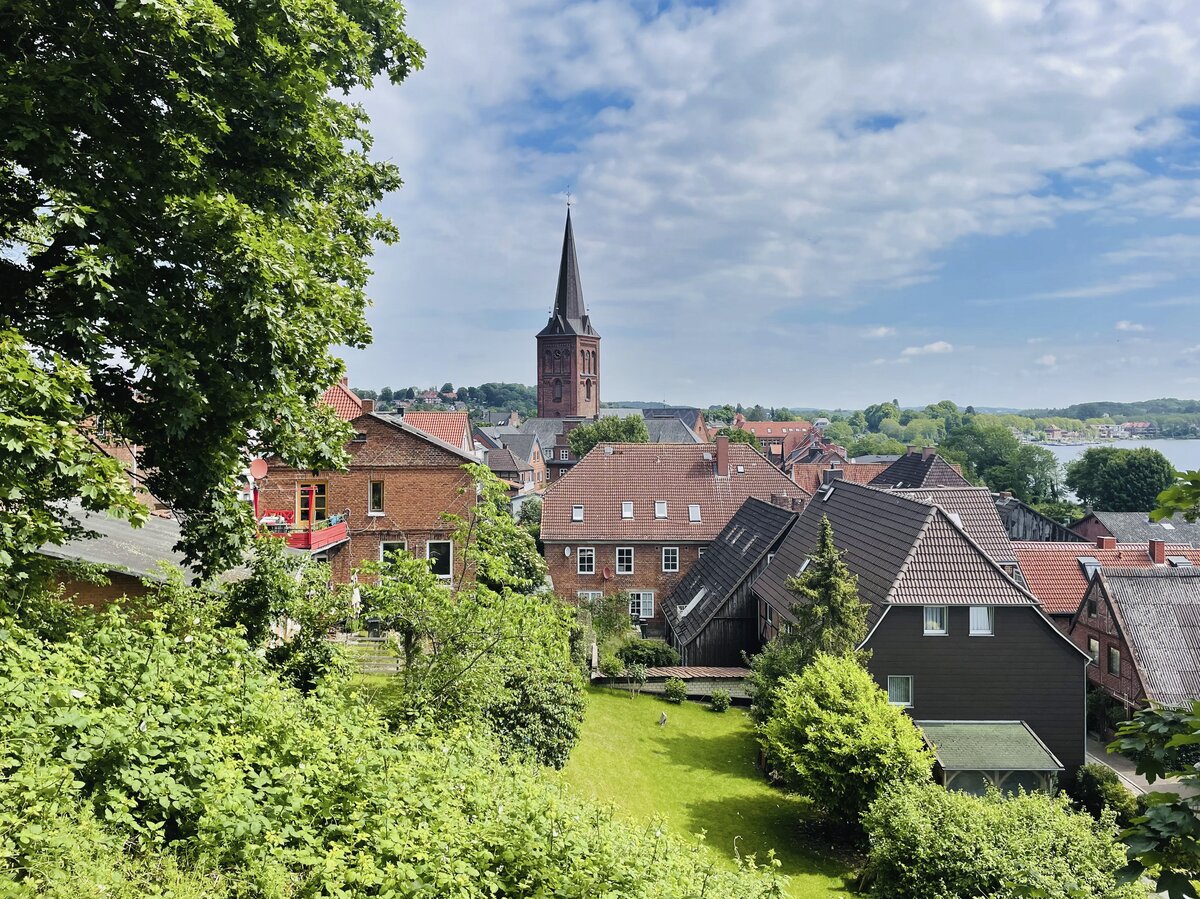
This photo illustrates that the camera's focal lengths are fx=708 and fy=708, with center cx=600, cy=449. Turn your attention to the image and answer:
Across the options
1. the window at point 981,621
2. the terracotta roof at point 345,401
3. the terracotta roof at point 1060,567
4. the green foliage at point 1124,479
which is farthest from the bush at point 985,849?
the green foliage at point 1124,479

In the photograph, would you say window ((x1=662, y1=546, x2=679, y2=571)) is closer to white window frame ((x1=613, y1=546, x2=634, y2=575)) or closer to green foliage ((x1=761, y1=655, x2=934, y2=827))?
white window frame ((x1=613, y1=546, x2=634, y2=575))

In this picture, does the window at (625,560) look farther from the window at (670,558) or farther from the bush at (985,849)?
the bush at (985,849)

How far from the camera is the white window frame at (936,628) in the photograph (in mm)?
20844

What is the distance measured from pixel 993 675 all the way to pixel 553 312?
80216 mm

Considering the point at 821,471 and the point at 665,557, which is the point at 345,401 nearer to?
the point at 665,557

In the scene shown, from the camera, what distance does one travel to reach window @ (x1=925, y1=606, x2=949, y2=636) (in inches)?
821

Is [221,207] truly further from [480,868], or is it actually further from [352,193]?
[480,868]

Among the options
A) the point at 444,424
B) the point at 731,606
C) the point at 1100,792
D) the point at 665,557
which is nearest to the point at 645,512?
the point at 665,557

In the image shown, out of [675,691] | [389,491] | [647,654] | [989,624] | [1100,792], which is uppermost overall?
[389,491]

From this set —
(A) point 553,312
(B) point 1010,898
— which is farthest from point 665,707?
(A) point 553,312

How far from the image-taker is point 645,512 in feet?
124

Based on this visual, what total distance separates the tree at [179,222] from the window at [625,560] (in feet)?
90.9

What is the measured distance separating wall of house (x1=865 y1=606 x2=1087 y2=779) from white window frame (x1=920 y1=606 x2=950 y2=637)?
0.09m

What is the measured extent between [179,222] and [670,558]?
103 ft
